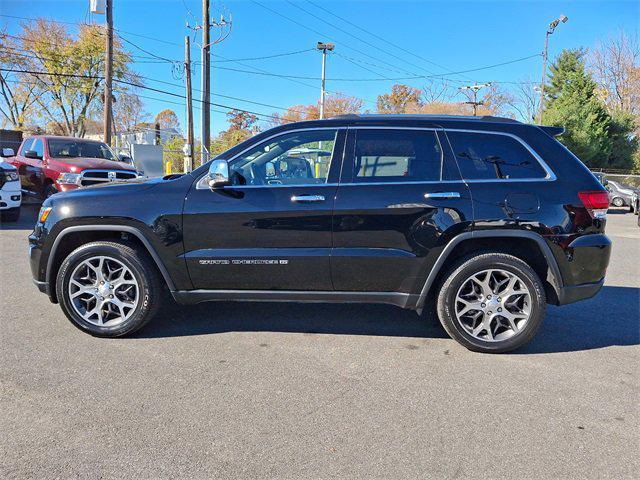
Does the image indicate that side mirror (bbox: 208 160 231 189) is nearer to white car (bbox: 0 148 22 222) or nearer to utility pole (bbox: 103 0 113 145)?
white car (bbox: 0 148 22 222)

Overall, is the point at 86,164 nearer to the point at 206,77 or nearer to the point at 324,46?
the point at 206,77

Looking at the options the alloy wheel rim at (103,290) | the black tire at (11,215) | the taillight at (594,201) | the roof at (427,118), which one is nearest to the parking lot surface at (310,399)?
the alloy wheel rim at (103,290)

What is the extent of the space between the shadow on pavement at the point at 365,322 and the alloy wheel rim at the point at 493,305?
0.29m

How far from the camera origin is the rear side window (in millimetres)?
3967

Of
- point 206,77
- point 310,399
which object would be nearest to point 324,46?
point 206,77

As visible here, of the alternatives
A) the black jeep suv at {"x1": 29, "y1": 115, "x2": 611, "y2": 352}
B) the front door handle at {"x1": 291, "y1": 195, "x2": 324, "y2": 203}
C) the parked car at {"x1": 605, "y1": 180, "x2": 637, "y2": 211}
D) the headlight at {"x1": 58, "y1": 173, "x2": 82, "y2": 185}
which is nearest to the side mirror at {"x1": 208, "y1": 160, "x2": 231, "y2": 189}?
the black jeep suv at {"x1": 29, "y1": 115, "x2": 611, "y2": 352}

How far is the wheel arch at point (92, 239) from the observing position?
4.02m

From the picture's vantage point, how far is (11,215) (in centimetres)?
1043

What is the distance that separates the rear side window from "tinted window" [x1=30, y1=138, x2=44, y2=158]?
10.4 meters

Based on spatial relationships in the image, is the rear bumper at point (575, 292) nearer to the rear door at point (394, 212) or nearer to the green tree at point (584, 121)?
the rear door at point (394, 212)

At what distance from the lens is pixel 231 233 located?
156 inches

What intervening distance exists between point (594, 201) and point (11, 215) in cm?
1096

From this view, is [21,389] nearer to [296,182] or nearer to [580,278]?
[296,182]

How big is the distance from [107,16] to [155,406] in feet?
70.9
